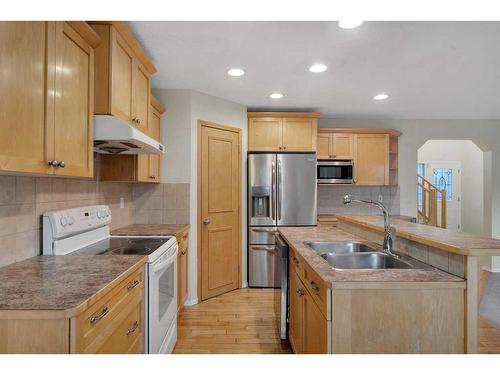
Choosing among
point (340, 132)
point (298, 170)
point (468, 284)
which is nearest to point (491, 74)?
point (340, 132)

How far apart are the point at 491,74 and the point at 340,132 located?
1852 millimetres

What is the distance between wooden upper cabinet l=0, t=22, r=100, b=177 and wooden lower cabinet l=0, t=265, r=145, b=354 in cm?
53

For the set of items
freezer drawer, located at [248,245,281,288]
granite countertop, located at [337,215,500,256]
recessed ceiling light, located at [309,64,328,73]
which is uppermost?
recessed ceiling light, located at [309,64,328,73]

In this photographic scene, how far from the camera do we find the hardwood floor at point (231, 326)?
7.98ft

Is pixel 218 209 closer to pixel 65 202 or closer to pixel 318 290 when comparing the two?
pixel 65 202

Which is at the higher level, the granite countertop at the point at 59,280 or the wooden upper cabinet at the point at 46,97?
the wooden upper cabinet at the point at 46,97

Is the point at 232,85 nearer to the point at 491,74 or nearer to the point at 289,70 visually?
the point at 289,70

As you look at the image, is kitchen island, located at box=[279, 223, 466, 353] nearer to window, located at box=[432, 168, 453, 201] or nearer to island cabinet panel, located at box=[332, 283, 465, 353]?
island cabinet panel, located at box=[332, 283, 465, 353]

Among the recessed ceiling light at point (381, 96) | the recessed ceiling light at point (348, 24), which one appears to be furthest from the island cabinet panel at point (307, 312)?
the recessed ceiling light at point (381, 96)

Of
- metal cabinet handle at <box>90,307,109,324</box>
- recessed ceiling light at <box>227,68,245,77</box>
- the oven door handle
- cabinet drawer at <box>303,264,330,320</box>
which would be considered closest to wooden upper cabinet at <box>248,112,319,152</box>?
recessed ceiling light at <box>227,68,245,77</box>

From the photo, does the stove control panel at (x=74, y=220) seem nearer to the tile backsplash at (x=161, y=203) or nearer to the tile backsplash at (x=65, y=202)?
the tile backsplash at (x=65, y=202)

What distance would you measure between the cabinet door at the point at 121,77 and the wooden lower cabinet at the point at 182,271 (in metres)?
1.30

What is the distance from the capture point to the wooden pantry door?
11.4ft

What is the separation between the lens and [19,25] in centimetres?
114
